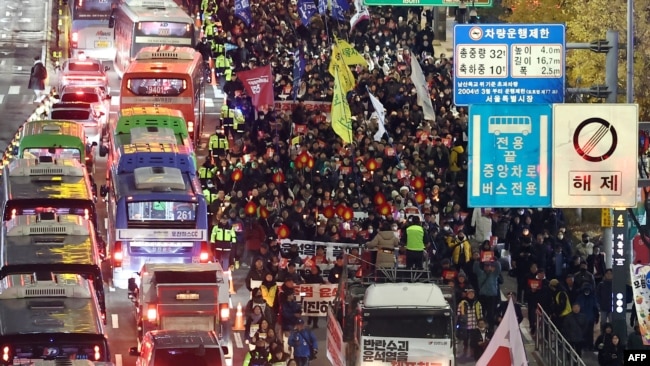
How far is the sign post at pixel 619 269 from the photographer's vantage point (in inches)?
1261

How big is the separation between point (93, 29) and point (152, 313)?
34293 millimetres

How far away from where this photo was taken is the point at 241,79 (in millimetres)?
48875

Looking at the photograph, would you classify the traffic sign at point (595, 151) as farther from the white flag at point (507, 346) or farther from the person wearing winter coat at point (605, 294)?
the person wearing winter coat at point (605, 294)

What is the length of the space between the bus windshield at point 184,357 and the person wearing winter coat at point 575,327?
21.5 feet

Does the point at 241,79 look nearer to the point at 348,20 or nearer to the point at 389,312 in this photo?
the point at 348,20

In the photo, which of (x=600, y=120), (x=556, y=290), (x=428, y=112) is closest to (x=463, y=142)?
(x=428, y=112)

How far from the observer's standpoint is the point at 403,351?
29.8m

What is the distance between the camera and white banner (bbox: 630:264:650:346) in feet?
103

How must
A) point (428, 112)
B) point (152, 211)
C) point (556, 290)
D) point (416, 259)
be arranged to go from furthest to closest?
1. point (428, 112)
2. point (152, 211)
3. point (416, 259)
4. point (556, 290)

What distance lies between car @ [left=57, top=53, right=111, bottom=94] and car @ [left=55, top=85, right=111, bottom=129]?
142 cm

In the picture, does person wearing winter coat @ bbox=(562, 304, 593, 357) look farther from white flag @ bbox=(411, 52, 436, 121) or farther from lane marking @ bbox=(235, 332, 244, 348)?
white flag @ bbox=(411, 52, 436, 121)

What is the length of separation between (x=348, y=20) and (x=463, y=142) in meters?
15.9

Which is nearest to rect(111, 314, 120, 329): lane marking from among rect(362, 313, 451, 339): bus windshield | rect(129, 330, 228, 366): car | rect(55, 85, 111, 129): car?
rect(129, 330, 228, 366): car
